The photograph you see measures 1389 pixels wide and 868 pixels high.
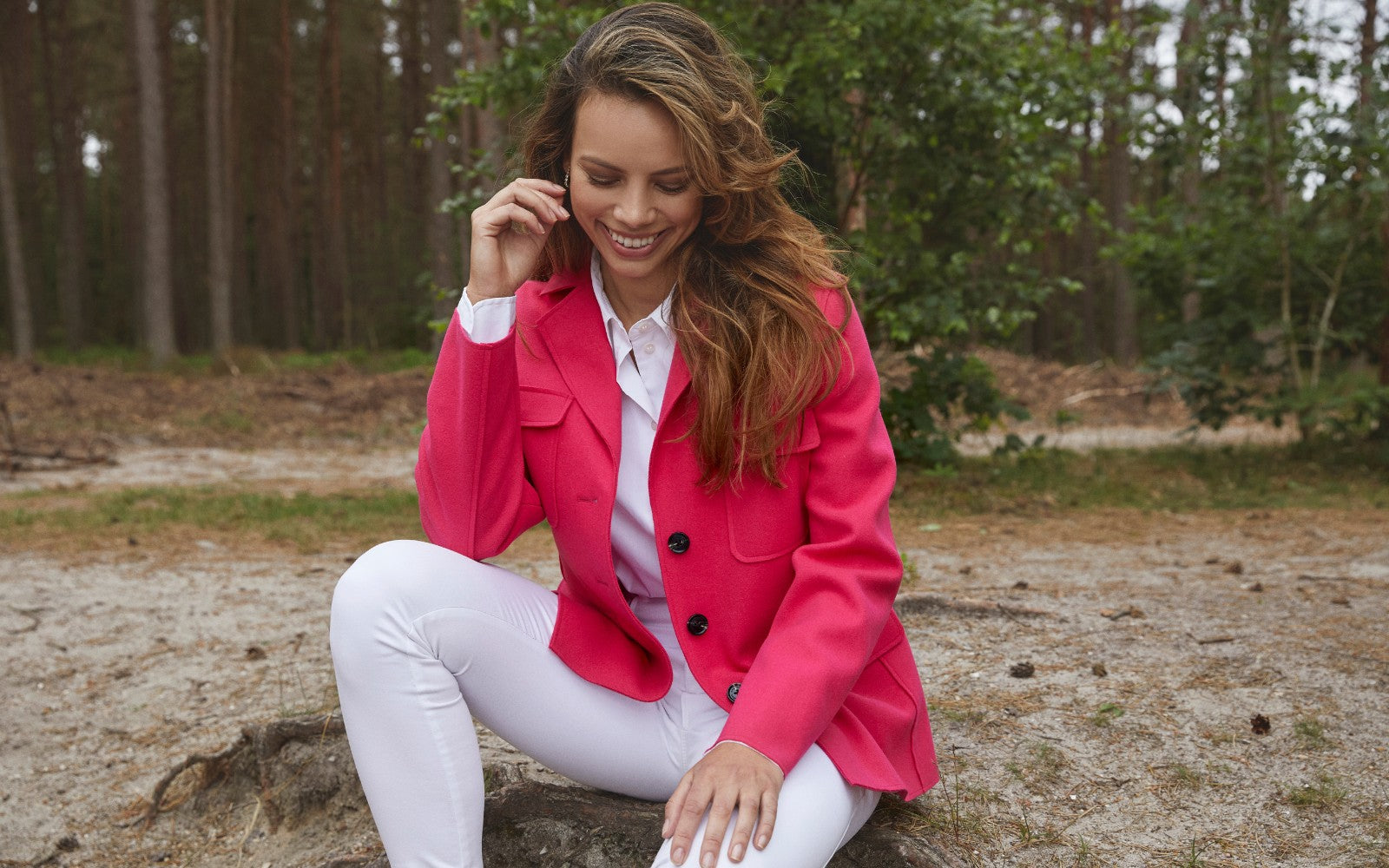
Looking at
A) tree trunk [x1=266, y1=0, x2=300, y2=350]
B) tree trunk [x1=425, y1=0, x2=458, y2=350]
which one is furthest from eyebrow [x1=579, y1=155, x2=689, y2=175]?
tree trunk [x1=266, y1=0, x2=300, y2=350]

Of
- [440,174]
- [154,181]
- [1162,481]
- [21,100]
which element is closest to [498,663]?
[1162,481]

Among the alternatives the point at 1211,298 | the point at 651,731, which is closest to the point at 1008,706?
the point at 651,731

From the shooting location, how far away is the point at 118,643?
4.11 meters

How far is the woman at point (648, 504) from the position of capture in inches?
67.3

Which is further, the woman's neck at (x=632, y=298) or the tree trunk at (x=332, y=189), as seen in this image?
the tree trunk at (x=332, y=189)

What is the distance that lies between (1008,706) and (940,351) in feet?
14.6

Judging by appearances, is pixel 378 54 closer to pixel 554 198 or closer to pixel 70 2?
pixel 70 2

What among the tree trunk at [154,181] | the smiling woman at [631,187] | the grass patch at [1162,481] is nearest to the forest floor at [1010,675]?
the grass patch at [1162,481]

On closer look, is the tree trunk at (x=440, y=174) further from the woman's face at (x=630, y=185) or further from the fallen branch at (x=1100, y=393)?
the woman's face at (x=630, y=185)

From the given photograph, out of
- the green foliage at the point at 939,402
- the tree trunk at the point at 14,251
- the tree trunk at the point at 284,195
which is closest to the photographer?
the green foliage at the point at 939,402

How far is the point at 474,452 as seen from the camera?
6.17 feet

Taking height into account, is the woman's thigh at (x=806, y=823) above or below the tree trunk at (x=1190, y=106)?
below

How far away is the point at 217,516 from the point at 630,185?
5419 mm

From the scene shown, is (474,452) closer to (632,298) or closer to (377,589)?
(377,589)
